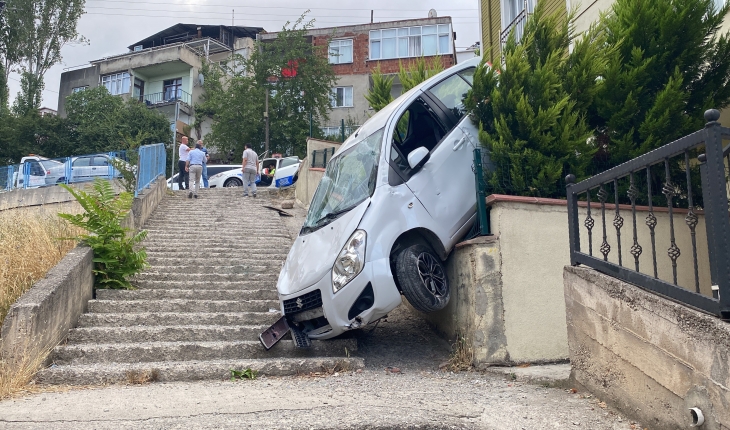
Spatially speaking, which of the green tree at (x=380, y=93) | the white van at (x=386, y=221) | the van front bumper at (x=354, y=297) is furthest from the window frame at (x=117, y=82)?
the van front bumper at (x=354, y=297)

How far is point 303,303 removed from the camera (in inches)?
237

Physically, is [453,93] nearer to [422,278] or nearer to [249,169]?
[422,278]

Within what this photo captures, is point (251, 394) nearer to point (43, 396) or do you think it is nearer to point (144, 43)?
point (43, 396)

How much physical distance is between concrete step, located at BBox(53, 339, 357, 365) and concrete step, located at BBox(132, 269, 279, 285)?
78.0 inches

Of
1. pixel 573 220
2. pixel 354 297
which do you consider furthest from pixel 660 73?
pixel 354 297

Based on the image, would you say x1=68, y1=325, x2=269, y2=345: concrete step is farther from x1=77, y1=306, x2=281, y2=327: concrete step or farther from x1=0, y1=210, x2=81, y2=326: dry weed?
x1=0, y1=210, x2=81, y2=326: dry weed

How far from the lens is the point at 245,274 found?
334 inches

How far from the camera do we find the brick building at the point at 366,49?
3462cm

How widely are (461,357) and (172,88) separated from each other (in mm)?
39109

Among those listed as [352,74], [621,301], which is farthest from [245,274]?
[352,74]

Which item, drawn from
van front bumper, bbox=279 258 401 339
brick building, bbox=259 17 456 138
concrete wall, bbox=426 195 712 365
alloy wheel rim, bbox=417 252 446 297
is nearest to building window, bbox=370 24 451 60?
brick building, bbox=259 17 456 138

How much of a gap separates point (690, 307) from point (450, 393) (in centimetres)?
221

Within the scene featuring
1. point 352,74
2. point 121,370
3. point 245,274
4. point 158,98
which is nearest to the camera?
point 121,370

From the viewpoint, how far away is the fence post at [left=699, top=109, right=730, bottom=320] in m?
2.92
